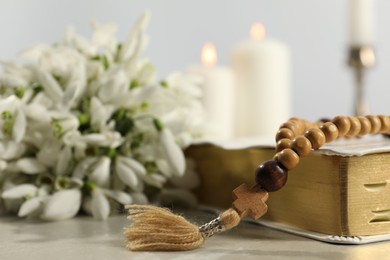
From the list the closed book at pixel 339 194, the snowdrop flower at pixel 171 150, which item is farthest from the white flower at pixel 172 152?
the closed book at pixel 339 194

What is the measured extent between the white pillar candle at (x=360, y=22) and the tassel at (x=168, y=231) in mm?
704

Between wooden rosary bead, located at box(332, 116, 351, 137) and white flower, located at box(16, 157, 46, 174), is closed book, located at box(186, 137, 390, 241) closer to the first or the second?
wooden rosary bead, located at box(332, 116, 351, 137)

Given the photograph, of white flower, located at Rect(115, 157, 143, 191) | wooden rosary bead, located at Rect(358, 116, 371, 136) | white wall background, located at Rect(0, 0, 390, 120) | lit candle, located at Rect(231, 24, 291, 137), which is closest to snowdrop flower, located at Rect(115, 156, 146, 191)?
white flower, located at Rect(115, 157, 143, 191)

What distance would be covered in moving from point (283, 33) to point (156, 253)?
1.11 meters

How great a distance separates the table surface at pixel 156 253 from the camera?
508 mm

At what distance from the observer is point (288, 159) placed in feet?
1.75

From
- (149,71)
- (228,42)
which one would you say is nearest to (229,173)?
(149,71)

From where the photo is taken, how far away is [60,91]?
0.71m

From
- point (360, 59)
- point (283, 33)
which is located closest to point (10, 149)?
point (360, 59)

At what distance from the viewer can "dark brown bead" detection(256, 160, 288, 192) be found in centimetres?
53

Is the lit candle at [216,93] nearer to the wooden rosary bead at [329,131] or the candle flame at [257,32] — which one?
the candle flame at [257,32]

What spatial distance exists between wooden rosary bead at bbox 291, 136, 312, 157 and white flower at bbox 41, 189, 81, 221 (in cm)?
24

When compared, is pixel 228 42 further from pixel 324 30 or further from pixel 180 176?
pixel 180 176

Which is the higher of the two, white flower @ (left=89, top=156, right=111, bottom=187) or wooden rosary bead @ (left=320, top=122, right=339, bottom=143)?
wooden rosary bead @ (left=320, top=122, right=339, bottom=143)
